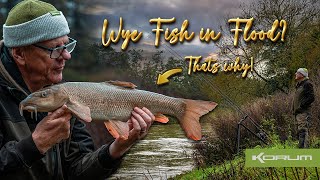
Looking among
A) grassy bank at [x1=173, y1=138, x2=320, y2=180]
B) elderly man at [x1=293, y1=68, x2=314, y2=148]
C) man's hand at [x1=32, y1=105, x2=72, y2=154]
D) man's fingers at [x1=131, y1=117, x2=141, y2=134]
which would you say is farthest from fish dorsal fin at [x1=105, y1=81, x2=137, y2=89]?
elderly man at [x1=293, y1=68, x2=314, y2=148]

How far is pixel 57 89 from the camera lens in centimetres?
120

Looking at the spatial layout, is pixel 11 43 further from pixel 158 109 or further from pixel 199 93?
pixel 199 93

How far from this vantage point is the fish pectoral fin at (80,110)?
1.14 meters

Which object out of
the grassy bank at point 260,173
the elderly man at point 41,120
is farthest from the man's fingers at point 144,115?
the grassy bank at point 260,173

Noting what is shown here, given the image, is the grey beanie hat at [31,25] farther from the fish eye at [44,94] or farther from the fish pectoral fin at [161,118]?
the fish pectoral fin at [161,118]

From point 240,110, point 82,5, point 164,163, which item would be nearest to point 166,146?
point 164,163

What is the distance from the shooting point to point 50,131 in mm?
1087

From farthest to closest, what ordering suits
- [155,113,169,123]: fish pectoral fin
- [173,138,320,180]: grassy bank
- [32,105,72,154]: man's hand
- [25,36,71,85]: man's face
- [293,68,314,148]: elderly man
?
[293,68,314,148]: elderly man < [173,138,320,180]: grassy bank < [155,113,169,123]: fish pectoral fin < [25,36,71,85]: man's face < [32,105,72,154]: man's hand

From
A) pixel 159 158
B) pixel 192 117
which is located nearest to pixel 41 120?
pixel 192 117

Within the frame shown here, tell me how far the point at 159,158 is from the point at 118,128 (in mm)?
8054

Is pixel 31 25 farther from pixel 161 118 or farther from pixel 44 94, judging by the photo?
pixel 161 118

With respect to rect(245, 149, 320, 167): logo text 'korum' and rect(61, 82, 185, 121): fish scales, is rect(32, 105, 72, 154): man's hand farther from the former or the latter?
rect(245, 149, 320, 167): logo text 'korum'

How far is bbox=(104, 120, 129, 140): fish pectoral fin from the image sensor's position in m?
1.21

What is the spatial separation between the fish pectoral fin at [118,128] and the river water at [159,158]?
4.81 m
